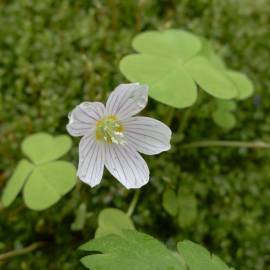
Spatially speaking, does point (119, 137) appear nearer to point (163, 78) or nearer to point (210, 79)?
point (163, 78)

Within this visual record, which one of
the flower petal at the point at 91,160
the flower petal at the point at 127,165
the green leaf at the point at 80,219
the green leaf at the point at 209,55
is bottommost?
the green leaf at the point at 80,219

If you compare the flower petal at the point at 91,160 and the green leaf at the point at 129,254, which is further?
the flower petal at the point at 91,160

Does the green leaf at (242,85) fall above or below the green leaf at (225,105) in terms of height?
above

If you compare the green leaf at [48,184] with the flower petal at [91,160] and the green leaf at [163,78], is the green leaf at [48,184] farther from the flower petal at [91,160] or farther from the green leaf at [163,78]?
the green leaf at [163,78]

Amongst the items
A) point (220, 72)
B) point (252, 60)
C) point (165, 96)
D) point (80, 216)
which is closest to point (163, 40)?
point (220, 72)

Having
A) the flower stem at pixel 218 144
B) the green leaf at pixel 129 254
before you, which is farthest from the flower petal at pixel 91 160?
the flower stem at pixel 218 144

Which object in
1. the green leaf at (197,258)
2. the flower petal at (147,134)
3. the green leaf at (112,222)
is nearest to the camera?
the green leaf at (197,258)

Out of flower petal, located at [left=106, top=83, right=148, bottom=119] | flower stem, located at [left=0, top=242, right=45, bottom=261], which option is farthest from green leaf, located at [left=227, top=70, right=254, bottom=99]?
flower stem, located at [left=0, top=242, right=45, bottom=261]

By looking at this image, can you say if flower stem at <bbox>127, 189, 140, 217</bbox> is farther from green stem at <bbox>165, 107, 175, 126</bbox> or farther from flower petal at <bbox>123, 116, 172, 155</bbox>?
flower petal at <bbox>123, 116, 172, 155</bbox>
